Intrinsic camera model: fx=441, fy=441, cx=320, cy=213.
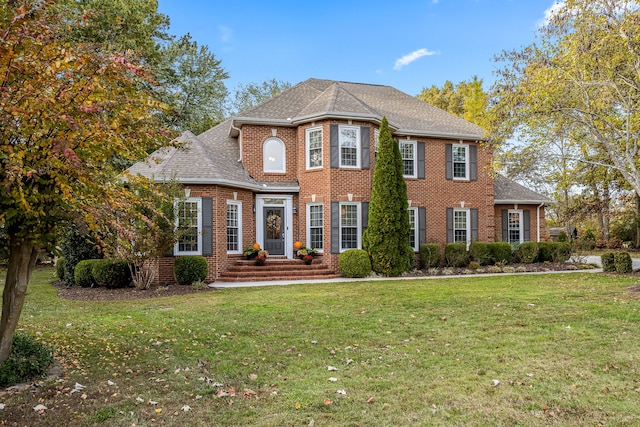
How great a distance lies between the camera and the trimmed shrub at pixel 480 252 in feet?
56.4

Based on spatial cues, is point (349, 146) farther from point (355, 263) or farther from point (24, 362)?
point (24, 362)

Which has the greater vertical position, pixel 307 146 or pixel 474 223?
pixel 307 146

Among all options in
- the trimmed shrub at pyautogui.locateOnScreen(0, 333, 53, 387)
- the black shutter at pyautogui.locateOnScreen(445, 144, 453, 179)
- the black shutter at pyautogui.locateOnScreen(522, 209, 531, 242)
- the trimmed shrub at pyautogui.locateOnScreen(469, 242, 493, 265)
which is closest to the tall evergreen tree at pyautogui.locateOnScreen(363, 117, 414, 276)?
the black shutter at pyautogui.locateOnScreen(445, 144, 453, 179)

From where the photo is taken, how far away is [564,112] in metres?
12.0

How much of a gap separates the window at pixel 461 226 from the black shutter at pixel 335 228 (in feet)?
17.6

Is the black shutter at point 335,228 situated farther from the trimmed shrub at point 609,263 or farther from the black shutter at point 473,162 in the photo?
the trimmed shrub at point 609,263

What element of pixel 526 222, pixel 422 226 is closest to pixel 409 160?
pixel 422 226

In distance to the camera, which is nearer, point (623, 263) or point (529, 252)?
point (623, 263)

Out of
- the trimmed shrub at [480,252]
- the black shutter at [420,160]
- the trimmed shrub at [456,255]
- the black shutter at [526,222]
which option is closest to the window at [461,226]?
the trimmed shrub at [480,252]

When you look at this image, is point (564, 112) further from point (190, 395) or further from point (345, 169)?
point (190, 395)

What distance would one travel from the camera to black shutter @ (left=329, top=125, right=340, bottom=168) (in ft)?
50.3

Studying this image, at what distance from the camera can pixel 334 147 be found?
15.3 meters

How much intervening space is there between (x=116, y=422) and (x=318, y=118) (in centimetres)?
1295

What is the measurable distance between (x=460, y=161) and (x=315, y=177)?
6.29 meters
